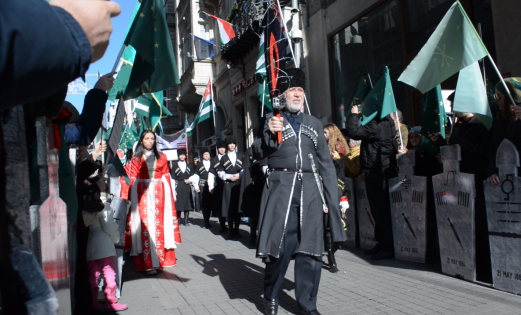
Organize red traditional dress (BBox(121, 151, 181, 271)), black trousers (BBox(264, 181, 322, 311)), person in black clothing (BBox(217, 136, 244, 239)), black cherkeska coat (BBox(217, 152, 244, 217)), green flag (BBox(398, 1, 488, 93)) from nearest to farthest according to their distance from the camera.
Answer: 1. black trousers (BBox(264, 181, 322, 311))
2. green flag (BBox(398, 1, 488, 93))
3. red traditional dress (BBox(121, 151, 181, 271))
4. person in black clothing (BBox(217, 136, 244, 239))
5. black cherkeska coat (BBox(217, 152, 244, 217))

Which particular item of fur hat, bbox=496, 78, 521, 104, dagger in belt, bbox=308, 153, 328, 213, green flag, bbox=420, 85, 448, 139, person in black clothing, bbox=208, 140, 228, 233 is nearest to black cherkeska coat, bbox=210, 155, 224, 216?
person in black clothing, bbox=208, 140, 228, 233

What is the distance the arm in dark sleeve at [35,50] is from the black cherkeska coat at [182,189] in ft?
38.0

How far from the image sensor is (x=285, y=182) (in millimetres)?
3928

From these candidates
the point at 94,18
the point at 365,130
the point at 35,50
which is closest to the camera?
the point at 35,50

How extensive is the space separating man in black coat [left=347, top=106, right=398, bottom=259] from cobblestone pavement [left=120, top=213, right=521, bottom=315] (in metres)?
0.36

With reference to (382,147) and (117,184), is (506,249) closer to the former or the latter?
(382,147)

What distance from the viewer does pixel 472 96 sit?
4523mm

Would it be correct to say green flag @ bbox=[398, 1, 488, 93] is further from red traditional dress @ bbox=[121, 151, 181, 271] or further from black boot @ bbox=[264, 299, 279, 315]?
red traditional dress @ bbox=[121, 151, 181, 271]

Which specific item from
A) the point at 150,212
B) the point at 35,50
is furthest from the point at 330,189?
the point at 35,50

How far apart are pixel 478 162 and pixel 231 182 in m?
5.74

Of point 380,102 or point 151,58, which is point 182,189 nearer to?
point 380,102

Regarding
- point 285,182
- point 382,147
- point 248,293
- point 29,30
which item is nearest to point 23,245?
point 29,30

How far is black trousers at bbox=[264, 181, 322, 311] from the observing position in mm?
3758

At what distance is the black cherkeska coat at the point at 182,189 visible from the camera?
40.3 feet
